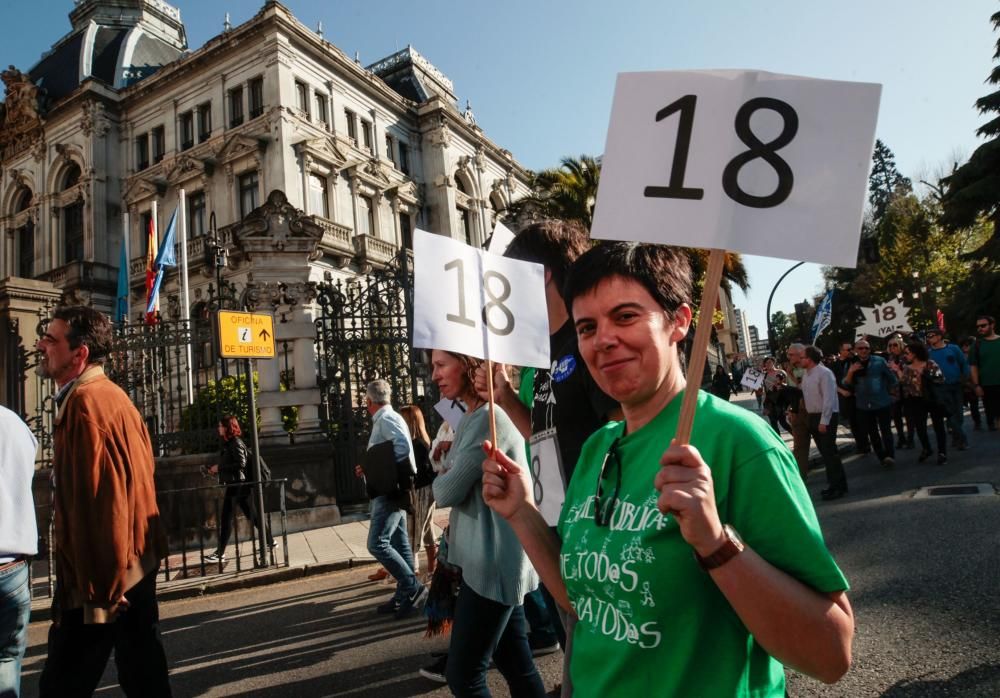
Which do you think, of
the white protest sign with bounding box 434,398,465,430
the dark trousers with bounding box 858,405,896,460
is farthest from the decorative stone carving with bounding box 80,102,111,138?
the white protest sign with bounding box 434,398,465,430

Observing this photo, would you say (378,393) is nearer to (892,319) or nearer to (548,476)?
(548,476)

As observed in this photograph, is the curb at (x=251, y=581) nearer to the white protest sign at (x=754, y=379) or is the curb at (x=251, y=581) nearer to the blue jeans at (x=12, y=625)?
the blue jeans at (x=12, y=625)

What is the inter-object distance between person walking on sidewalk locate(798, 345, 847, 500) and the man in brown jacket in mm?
7339

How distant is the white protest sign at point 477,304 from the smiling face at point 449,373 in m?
0.79

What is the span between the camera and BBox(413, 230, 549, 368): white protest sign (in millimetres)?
2150

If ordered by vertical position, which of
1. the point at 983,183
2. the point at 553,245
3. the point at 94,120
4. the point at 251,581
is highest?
the point at 94,120

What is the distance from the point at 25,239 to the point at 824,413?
4121 cm

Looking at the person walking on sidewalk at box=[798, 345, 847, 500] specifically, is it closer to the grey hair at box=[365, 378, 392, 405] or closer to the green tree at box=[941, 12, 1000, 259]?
the grey hair at box=[365, 378, 392, 405]

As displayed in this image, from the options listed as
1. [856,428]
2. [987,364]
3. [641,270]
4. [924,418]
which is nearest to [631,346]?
[641,270]

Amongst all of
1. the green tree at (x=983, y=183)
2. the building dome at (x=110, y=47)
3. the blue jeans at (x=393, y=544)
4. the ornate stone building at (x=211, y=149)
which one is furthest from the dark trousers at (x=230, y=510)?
the building dome at (x=110, y=47)

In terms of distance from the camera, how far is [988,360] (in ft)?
35.9

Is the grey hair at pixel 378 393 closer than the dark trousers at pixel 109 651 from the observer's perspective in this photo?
No

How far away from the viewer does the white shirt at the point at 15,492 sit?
2799mm

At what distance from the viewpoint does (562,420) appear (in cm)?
232
